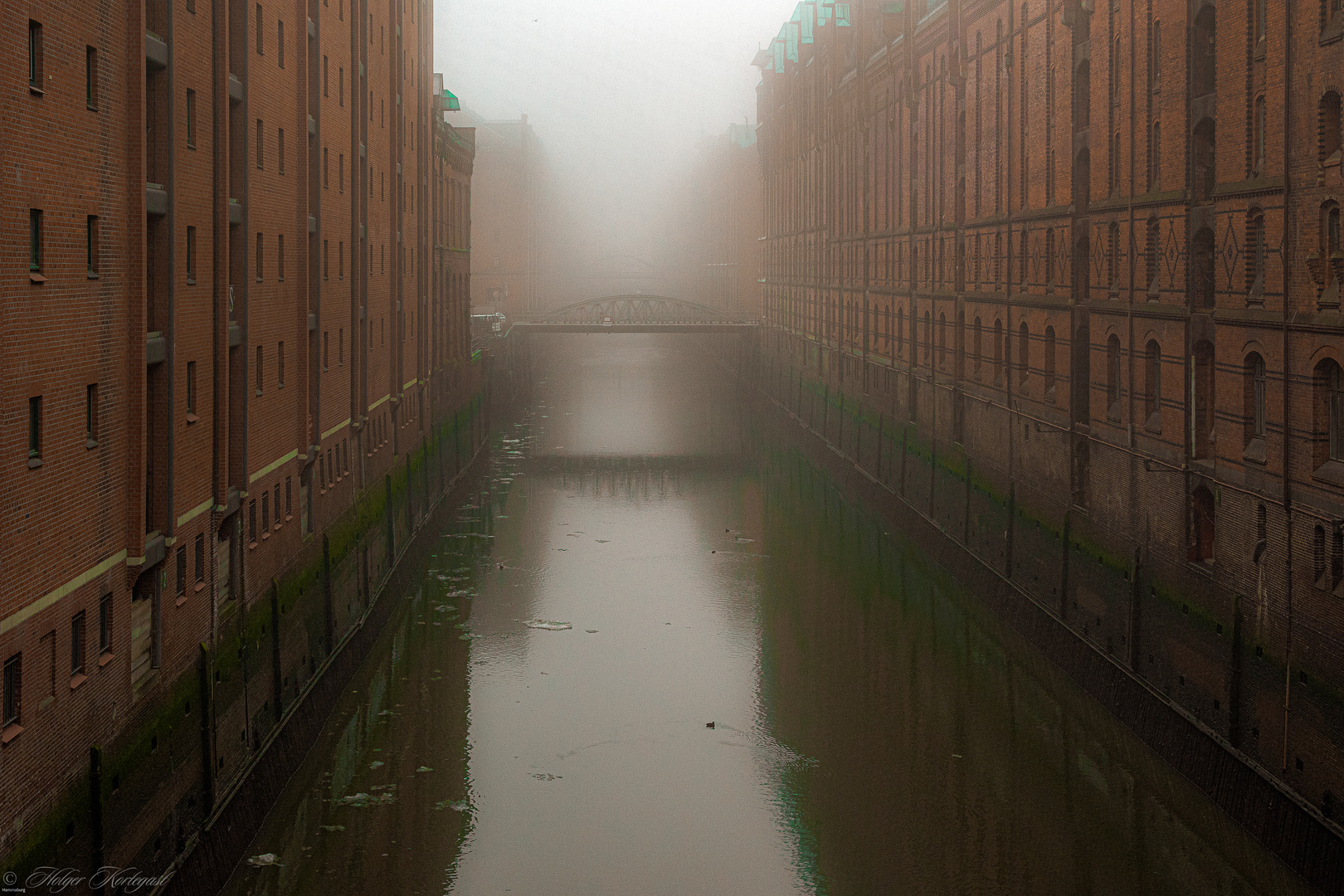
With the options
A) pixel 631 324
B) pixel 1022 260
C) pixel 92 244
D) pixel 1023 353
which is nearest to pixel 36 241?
pixel 92 244

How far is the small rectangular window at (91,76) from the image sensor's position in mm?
13297

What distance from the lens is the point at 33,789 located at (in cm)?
1175

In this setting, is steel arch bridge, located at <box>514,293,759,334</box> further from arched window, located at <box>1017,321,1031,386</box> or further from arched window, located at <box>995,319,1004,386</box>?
arched window, located at <box>1017,321,1031,386</box>

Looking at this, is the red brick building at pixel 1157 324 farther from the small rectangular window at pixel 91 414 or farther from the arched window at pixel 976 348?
the small rectangular window at pixel 91 414

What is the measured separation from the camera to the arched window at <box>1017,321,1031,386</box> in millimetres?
31188

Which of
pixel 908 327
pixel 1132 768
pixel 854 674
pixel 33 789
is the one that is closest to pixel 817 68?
pixel 908 327

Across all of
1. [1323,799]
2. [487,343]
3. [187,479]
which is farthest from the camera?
[487,343]

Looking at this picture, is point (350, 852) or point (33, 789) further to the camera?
point (350, 852)

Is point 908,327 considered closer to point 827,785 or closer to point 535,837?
point 827,785

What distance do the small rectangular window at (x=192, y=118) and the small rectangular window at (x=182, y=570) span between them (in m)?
4.68

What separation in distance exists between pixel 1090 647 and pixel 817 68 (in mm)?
45047

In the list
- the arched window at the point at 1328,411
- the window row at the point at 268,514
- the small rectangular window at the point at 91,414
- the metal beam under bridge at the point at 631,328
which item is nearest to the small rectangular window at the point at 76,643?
the small rectangular window at the point at 91,414

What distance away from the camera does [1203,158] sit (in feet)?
68.6

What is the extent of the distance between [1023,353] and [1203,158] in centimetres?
1083
